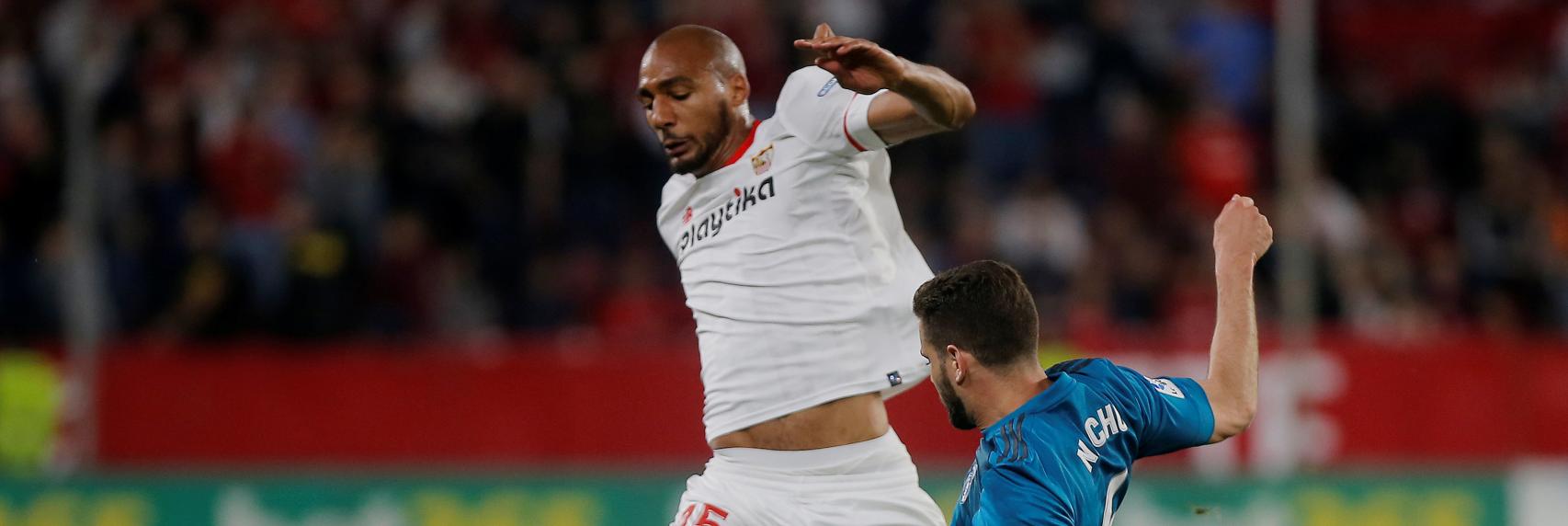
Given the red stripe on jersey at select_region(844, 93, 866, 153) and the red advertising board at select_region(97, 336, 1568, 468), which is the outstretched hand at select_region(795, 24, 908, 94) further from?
the red advertising board at select_region(97, 336, 1568, 468)

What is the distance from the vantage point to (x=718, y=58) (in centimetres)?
492

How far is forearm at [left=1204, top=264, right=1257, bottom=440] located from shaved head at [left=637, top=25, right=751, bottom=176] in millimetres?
1388

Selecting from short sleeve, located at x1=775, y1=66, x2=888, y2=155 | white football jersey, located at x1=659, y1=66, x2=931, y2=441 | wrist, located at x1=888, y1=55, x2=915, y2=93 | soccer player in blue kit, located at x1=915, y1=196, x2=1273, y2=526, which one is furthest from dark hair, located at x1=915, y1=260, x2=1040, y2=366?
white football jersey, located at x1=659, y1=66, x2=931, y2=441

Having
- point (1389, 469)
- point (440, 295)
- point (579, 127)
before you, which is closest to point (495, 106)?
point (579, 127)

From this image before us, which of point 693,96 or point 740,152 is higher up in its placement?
point 693,96

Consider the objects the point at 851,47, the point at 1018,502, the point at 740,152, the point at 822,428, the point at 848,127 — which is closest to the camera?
the point at 1018,502

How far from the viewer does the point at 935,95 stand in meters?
4.31

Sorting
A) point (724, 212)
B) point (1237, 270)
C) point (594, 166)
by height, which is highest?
point (594, 166)

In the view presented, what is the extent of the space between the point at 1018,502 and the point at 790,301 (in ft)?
4.11

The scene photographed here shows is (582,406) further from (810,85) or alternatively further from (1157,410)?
(1157,410)

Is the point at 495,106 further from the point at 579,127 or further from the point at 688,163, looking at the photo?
the point at 688,163

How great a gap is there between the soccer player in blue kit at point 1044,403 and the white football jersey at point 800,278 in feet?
2.55

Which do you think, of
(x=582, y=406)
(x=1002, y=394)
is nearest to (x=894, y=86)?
(x=1002, y=394)

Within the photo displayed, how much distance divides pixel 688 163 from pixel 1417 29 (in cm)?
1192
